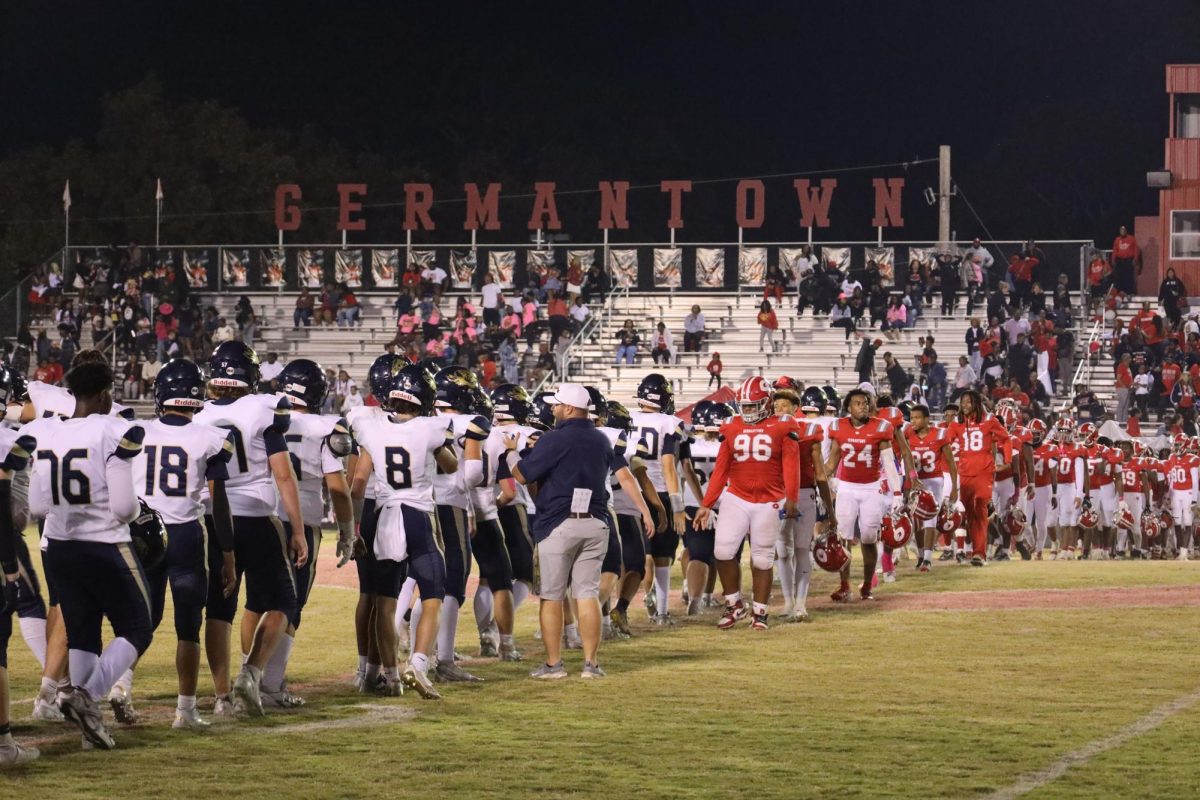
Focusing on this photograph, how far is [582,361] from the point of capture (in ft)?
127

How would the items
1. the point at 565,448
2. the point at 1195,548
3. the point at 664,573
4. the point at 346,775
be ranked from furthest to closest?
the point at 1195,548 → the point at 664,573 → the point at 565,448 → the point at 346,775

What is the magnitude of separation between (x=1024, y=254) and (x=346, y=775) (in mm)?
30421

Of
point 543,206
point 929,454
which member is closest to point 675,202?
point 543,206

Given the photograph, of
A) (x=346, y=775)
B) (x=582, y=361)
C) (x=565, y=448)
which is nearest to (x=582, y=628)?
(x=565, y=448)

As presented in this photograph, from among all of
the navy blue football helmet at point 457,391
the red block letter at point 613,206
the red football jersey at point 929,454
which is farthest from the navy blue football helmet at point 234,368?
the red block letter at point 613,206

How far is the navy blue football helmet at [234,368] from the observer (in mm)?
10156

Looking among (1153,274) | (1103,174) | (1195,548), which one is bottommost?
(1195,548)

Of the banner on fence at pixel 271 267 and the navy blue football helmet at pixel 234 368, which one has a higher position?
the banner on fence at pixel 271 267

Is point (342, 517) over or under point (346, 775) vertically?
over

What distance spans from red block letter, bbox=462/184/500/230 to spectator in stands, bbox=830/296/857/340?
11459 mm

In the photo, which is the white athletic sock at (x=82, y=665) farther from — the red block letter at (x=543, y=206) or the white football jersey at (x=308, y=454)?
the red block letter at (x=543, y=206)

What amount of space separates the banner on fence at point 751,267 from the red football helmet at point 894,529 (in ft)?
73.6

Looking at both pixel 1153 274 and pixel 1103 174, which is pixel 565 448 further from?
pixel 1103 174

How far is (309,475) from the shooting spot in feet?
35.7
